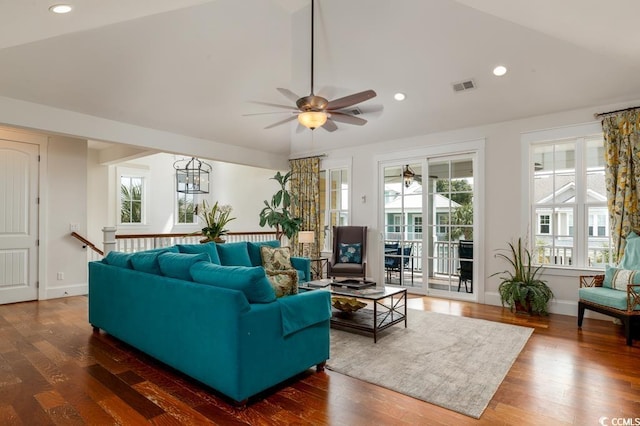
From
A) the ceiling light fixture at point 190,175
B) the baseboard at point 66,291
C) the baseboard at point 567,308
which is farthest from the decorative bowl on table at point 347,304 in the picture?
the ceiling light fixture at point 190,175

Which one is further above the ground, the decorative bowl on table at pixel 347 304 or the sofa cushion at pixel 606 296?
the sofa cushion at pixel 606 296

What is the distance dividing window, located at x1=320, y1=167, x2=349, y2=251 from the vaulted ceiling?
80.6 inches

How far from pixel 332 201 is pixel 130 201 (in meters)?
5.12

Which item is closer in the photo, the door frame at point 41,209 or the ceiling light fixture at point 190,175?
the door frame at point 41,209

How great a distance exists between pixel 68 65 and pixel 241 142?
3176 millimetres

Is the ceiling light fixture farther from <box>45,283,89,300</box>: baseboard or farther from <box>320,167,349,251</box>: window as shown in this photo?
<box>45,283,89,300</box>: baseboard

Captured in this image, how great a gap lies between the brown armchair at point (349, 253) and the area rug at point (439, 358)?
67.6 inches

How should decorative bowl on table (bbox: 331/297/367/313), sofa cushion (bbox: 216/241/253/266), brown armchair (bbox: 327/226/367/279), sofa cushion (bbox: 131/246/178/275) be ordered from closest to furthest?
sofa cushion (bbox: 131/246/178/275) < decorative bowl on table (bbox: 331/297/367/313) < sofa cushion (bbox: 216/241/253/266) < brown armchair (bbox: 327/226/367/279)

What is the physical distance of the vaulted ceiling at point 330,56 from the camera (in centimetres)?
331

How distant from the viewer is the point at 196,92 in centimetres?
514

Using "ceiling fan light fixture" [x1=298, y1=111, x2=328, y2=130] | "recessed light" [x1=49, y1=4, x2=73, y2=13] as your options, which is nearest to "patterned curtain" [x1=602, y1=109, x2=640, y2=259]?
"ceiling fan light fixture" [x1=298, y1=111, x2=328, y2=130]

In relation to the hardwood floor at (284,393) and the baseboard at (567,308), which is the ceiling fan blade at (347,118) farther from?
the baseboard at (567,308)

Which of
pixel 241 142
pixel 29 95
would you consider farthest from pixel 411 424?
pixel 241 142

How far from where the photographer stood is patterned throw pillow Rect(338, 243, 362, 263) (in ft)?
20.7
